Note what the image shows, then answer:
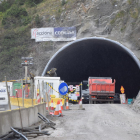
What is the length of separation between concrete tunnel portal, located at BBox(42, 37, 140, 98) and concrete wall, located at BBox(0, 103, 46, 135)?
20917 millimetres

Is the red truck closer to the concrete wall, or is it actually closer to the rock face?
the rock face

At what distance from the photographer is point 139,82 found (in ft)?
116

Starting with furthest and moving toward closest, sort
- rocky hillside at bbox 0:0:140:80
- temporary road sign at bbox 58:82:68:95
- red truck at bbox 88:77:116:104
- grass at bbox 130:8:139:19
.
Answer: rocky hillside at bbox 0:0:140:80, grass at bbox 130:8:139:19, red truck at bbox 88:77:116:104, temporary road sign at bbox 58:82:68:95

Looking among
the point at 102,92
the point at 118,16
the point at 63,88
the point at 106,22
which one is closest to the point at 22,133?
the point at 63,88

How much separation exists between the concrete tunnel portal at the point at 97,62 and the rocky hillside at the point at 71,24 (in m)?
2.50

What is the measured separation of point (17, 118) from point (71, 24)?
32.4 m

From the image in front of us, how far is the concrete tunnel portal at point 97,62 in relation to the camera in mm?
32594

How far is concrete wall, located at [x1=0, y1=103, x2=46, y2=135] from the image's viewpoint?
796 centimetres

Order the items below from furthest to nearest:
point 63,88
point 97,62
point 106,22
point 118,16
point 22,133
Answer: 1. point 106,22
2. point 118,16
3. point 97,62
4. point 63,88
5. point 22,133

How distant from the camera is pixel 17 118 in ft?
29.5

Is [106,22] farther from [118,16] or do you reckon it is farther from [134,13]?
[134,13]

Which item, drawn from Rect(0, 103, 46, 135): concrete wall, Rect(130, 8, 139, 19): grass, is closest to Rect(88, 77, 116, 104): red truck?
Rect(130, 8, 139, 19): grass

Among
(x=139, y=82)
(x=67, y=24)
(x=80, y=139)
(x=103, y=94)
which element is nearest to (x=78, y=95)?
(x=103, y=94)

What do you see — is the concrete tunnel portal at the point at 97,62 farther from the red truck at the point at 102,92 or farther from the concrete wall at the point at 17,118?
the concrete wall at the point at 17,118
